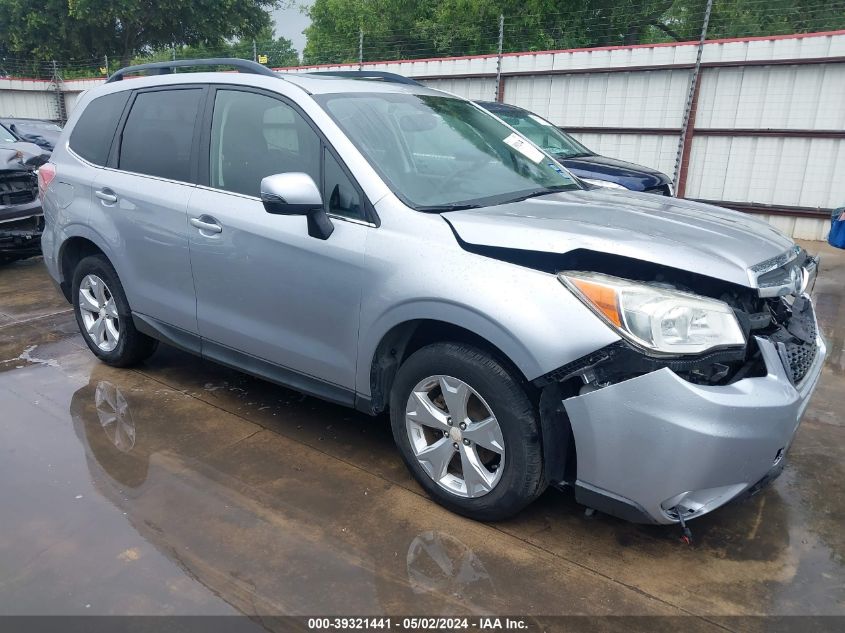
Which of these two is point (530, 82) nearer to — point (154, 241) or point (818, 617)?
point (154, 241)

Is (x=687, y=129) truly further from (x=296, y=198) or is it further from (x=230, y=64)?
(x=296, y=198)

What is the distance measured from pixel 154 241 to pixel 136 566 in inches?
75.7

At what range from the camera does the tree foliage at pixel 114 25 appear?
27188 mm

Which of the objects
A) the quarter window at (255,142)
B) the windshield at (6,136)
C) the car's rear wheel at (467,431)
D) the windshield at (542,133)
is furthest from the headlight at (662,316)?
the windshield at (6,136)

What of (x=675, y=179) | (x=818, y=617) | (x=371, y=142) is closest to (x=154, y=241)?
(x=371, y=142)

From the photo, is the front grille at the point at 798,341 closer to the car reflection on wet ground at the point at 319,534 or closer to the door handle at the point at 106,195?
the car reflection on wet ground at the point at 319,534

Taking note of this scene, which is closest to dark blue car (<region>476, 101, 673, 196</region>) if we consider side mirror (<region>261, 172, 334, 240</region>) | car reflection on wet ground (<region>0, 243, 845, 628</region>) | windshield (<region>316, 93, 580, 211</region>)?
windshield (<region>316, 93, 580, 211</region>)

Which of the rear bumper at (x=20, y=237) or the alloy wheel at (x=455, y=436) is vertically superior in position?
the alloy wheel at (x=455, y=436)

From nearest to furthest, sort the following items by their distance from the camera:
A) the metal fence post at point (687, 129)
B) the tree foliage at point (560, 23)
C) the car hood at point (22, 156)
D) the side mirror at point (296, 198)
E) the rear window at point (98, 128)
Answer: the side mirror at point (296, 198), the rear window at point (98, 128), the car hood at point (22, 156), the metal fence post at point (687, 129), the tree foliage at point (560, 23)

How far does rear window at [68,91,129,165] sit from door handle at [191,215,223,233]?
1130 mm

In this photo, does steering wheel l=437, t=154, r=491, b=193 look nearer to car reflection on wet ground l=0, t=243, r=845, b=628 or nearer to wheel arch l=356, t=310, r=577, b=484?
wheel arch l=356, t=310, r=577, b=484

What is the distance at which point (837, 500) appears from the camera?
320 centimetres

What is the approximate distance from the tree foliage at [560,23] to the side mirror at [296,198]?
42.9 ft

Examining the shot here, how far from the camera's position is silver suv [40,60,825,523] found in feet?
8.02
